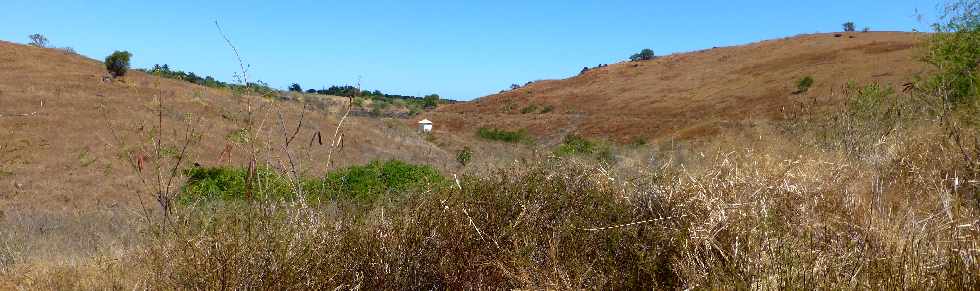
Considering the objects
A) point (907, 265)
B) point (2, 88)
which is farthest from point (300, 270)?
point (2, 88)

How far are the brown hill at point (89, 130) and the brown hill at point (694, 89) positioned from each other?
20.9m

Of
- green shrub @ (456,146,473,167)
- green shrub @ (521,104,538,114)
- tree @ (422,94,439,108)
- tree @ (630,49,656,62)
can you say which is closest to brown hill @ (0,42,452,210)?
green shrub @ (456,146,473,167)

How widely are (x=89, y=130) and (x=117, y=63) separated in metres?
15.5

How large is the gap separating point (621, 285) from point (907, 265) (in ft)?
3.89

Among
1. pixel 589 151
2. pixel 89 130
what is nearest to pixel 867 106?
pixel 589 151

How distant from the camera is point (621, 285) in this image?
321 centimetres

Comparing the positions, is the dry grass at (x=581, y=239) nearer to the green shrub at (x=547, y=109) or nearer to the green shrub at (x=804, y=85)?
the green shrub at (x=804, y=85)

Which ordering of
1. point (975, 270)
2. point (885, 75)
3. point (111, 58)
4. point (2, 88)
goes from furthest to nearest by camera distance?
1. point (885, 75)
2. point (111, 58)
3. point (2, 88)
4. point (975, 270)

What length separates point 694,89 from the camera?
64.6 metres

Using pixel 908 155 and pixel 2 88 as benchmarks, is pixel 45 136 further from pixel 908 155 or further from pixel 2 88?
pixel 908 155

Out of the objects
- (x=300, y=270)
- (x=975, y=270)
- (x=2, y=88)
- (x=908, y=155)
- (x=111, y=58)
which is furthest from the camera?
(x=111, y=58)

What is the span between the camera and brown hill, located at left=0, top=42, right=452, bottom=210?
12.8 metres

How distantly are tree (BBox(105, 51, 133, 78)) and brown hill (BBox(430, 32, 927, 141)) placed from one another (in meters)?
27.6

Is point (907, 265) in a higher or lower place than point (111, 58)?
lower
